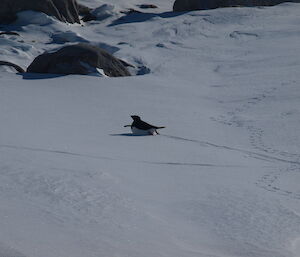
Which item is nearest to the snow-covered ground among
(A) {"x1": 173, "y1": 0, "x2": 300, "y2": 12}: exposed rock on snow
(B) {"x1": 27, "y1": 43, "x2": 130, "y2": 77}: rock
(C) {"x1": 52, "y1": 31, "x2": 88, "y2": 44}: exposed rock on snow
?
(C) {"x1": 52, "y1": 31, "x2": 88, "y2": 44}: exposed rock on snow

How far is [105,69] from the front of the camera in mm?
13766

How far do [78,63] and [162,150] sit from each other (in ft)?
19.6

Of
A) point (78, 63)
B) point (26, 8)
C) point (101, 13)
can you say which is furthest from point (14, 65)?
point (101, 13)

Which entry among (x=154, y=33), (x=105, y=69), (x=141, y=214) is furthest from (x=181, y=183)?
(x=154, y=33)

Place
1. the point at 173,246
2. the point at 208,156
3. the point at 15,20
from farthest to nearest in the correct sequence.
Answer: the point at 15,20
the point at 208,156
the point at 173,246

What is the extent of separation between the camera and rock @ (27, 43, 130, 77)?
1359 cm

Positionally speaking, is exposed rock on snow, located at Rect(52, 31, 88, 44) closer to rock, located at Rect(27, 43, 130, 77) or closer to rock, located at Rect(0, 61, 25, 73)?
rock, located at Rect(0, 61, 25, 73)

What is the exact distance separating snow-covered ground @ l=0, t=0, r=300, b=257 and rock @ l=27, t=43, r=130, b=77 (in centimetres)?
44

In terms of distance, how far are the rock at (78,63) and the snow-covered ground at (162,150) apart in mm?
444

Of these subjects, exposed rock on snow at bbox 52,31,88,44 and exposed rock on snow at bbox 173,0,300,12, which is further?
exposed rock on snow at bbox 173,0,300,12

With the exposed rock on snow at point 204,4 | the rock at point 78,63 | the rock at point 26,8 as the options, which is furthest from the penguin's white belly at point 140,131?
the exposed rock on snow at point 204,4

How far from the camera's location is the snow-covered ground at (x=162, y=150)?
4465 millimetres

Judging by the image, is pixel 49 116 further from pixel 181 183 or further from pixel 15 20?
pixel 15 20

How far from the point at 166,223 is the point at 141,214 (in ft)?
0.54
